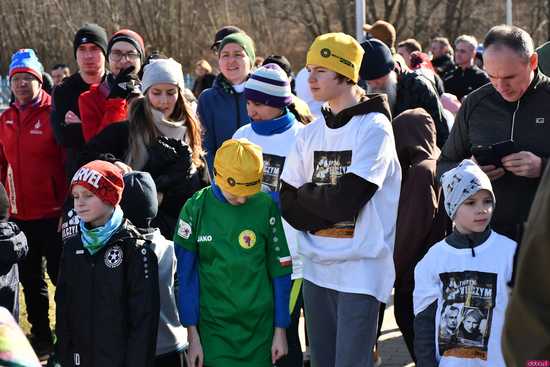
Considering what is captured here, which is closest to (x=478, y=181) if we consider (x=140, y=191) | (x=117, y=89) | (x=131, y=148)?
(x=140, y=191)

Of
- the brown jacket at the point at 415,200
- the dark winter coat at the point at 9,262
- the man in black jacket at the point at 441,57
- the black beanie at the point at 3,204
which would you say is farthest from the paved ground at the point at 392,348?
the man in black jacket at the point at 441,57

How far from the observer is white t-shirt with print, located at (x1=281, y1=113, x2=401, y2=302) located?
14.9ft

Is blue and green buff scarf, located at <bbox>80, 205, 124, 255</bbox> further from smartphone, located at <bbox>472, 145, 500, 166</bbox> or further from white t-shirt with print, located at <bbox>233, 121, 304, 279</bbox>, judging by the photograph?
smartphone, located at <bbox>472, 145, 500, 166</bbox>

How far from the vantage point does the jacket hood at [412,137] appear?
217 inches

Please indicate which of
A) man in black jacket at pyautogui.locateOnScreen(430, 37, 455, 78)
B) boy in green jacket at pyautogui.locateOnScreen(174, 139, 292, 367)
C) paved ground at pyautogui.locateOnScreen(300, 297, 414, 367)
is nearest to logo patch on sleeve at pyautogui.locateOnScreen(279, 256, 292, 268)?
boy in green jacket at pyautogui.locateOnScreen(174, 139, 292, 367)

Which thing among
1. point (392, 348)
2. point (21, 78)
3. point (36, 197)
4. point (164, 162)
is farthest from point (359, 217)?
point (21, 78)

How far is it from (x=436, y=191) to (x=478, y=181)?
38.4 inches

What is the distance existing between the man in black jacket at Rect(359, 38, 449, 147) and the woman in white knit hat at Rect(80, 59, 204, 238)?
1.20 meters

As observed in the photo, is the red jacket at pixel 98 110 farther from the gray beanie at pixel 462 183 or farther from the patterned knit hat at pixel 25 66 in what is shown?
the gray beanie at pixel 462 183

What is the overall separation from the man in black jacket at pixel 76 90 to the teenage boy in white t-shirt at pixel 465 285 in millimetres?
2918

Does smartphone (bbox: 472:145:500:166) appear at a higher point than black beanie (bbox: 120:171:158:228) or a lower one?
higher

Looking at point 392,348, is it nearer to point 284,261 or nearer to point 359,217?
point 284,261

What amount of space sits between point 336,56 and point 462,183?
89cm

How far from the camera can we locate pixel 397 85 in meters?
6.27
